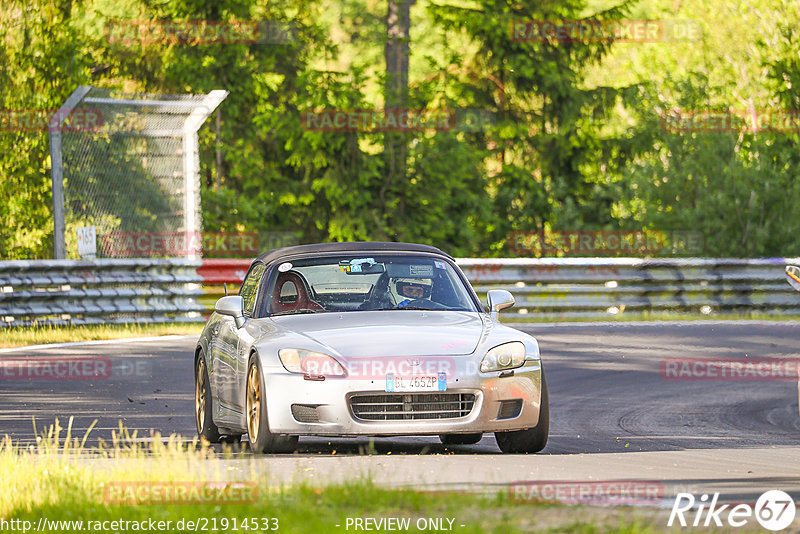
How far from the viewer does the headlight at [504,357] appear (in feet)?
31.4

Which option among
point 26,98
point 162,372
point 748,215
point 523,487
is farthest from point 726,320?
point 523,487

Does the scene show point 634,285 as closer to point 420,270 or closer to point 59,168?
point 59,168

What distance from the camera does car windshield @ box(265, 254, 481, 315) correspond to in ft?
35.4

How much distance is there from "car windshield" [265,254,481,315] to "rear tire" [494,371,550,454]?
125 cm

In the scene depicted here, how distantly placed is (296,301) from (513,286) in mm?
14263

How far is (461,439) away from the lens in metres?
10.8

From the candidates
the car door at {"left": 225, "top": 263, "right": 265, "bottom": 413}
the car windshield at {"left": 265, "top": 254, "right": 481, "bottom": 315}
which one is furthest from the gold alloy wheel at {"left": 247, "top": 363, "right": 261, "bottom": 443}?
the car windshield at {"left": 265, "top": 254, "right": 481, "bottom": 315}

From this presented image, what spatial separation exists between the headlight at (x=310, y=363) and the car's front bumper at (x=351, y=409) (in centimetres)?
5

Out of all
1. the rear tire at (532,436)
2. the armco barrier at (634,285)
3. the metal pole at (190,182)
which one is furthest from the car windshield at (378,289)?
the armco barrier at (634,285)

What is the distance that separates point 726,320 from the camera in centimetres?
2492

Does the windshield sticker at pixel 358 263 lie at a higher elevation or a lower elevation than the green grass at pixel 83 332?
higher

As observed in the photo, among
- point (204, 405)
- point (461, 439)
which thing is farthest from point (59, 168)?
point (461, 439)

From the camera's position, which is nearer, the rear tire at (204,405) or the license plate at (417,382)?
the license plate at (417,382)

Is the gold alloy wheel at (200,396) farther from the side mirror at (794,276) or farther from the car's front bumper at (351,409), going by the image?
the side mirror at (794,276)
